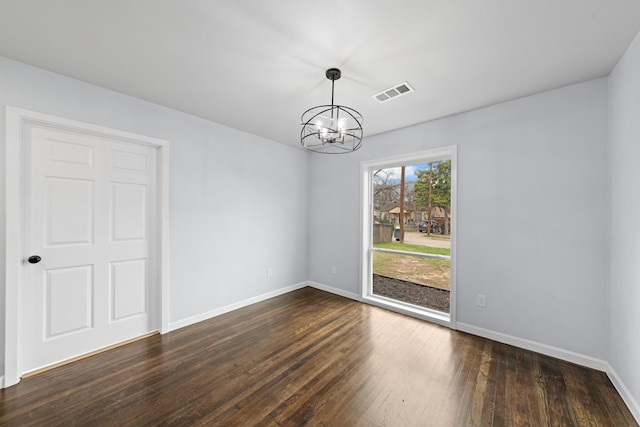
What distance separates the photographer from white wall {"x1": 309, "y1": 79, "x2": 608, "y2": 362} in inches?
87.1

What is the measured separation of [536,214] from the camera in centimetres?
247

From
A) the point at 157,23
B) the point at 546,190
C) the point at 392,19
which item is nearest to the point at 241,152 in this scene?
the point at 157,23

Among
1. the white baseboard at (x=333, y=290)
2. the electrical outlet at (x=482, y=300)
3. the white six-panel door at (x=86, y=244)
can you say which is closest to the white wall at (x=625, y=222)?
the electrical outlet at (x=482, y=300)

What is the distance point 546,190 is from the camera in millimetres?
2420

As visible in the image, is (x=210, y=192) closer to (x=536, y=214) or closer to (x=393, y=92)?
(x=393, y=92)

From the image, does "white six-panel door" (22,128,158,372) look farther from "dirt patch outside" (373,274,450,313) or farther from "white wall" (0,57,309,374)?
"dirt patch outside" (373,274,450,313)

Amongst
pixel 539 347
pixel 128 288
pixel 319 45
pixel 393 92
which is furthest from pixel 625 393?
pixel 128 288

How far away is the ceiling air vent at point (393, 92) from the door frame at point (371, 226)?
1.00 m

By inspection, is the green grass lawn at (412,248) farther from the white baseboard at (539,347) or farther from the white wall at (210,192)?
the white wall at (210,192)

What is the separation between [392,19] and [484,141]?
75.3 inches

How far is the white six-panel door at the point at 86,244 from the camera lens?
84.0 inches

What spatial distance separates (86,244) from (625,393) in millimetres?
4640

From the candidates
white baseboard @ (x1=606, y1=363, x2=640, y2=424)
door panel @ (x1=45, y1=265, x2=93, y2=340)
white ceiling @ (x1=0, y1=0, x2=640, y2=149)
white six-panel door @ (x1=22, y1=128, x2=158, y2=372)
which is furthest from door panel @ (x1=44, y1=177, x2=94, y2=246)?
white baseboard @ (x1=606, y1=363, x2=640, y2=424)

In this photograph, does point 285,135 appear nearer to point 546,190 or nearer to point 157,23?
point 157,23
